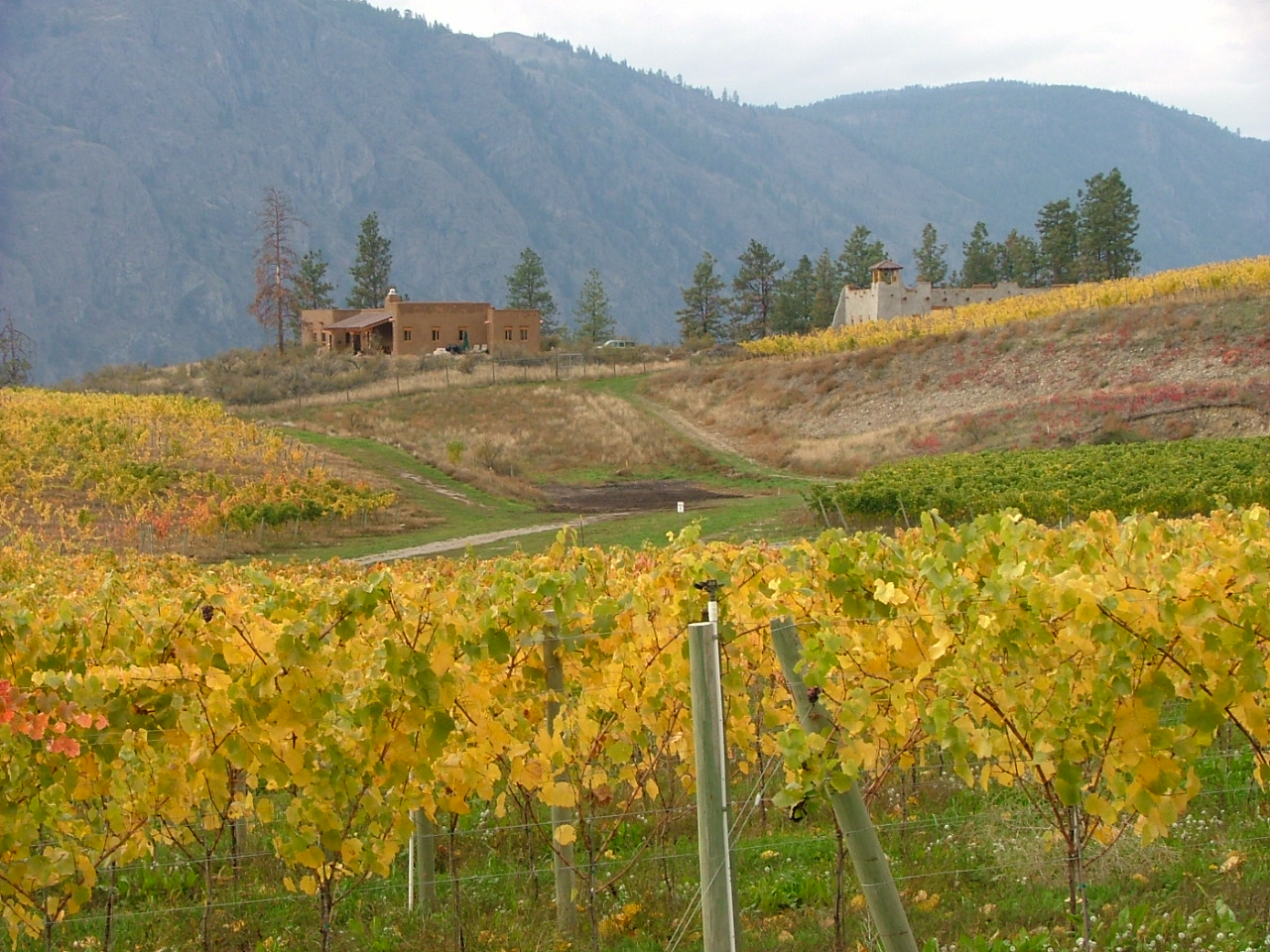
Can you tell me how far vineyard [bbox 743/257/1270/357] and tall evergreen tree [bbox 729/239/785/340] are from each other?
2595cm

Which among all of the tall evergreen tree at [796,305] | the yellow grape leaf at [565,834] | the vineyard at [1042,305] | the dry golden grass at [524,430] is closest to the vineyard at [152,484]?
the dry golden grass at [524,430]

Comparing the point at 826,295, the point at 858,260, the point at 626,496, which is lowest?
the point at 626,496

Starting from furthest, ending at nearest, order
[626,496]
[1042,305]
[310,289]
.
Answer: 1. [310,289]
2. [1042,305]
3. [626,496]

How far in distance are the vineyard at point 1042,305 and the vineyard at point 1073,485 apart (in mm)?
20448

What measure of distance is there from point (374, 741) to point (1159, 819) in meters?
2.93

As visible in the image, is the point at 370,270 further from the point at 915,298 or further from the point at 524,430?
the point at 524,430

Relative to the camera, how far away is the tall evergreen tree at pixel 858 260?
8918 cm

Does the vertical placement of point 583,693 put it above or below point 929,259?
below

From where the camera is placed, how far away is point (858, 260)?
90.7 meters

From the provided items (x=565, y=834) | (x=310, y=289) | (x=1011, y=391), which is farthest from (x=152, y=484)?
(x=310, y=289)

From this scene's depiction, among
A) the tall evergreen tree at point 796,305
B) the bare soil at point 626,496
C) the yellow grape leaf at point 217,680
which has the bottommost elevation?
the bare soil at point 626,496

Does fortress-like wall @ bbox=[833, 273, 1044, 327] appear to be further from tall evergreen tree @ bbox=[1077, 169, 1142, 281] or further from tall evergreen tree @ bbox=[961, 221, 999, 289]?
tall evergreen tree @ bbox=[961, 221, 999, 289]

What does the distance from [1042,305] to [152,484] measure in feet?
130

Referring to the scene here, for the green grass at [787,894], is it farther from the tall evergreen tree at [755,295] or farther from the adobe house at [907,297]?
the tall evergreen tree at [755,295]
